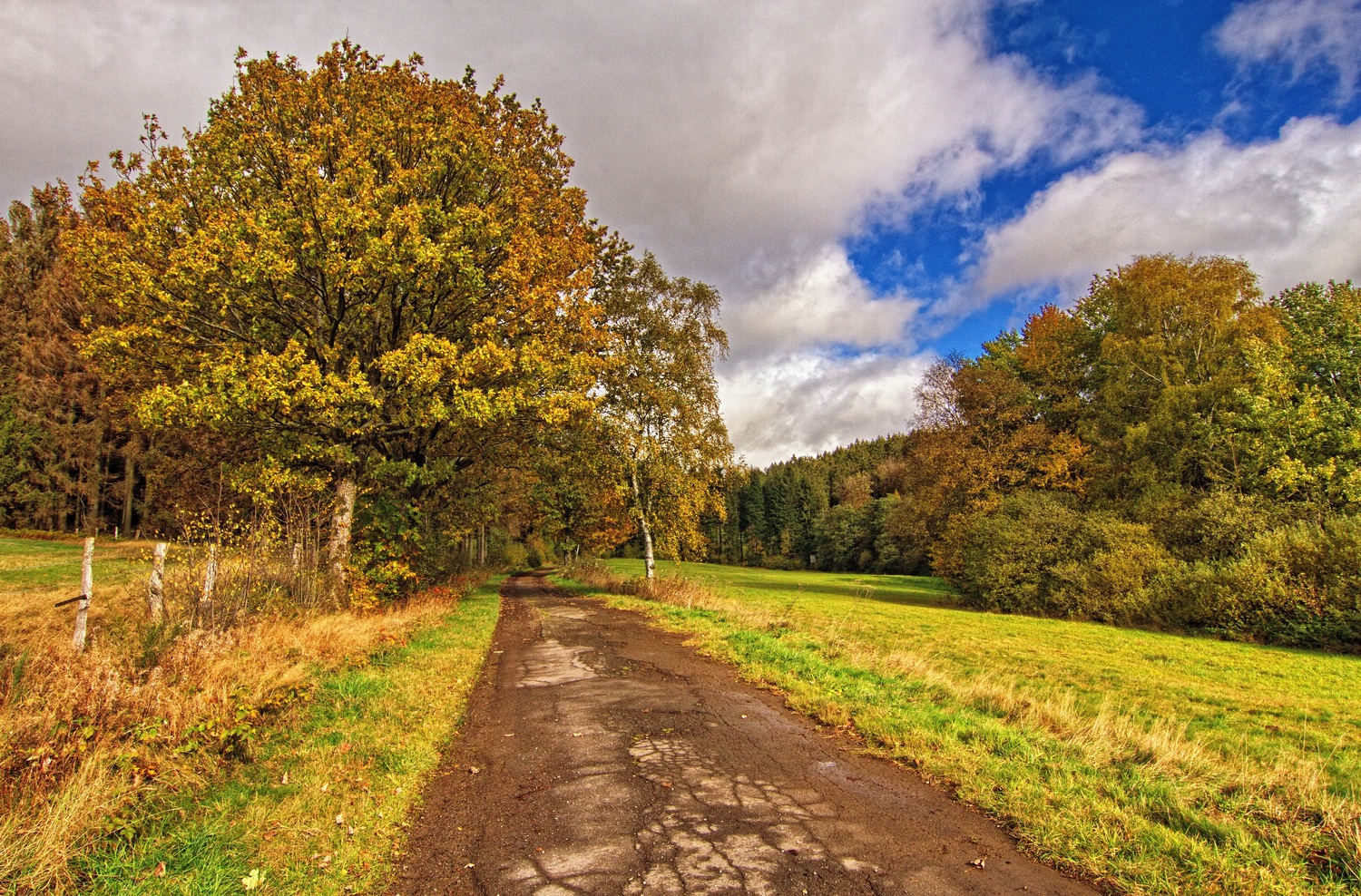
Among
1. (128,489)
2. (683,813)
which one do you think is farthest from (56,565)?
(683,813)

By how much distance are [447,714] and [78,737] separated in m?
3.53

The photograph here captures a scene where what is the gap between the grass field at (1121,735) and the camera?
13.3ft

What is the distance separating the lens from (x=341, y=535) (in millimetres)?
13758

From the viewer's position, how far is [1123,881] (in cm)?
374

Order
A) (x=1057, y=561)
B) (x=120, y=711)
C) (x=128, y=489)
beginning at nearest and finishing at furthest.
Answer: (x=120, y=711) < (x=1057, y=561) < (x=128, y=489)

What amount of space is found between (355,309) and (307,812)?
40.3ft

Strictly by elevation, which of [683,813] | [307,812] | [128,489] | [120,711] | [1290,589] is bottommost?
[1290,589]

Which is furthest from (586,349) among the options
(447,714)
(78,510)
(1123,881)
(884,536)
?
(884,536)

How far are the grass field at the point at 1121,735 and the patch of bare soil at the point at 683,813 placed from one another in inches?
21.9

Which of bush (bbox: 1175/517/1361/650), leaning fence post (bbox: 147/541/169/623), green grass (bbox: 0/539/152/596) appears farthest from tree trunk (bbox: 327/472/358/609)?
bush (bbox: 1175/517/1361/650)

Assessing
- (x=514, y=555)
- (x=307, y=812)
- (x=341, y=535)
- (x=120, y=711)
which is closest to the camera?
(x=307, y=812)

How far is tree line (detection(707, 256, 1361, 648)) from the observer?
20.0m

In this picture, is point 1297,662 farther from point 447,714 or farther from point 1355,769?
point 447,714

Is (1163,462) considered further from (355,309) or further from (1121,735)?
(355,309)
